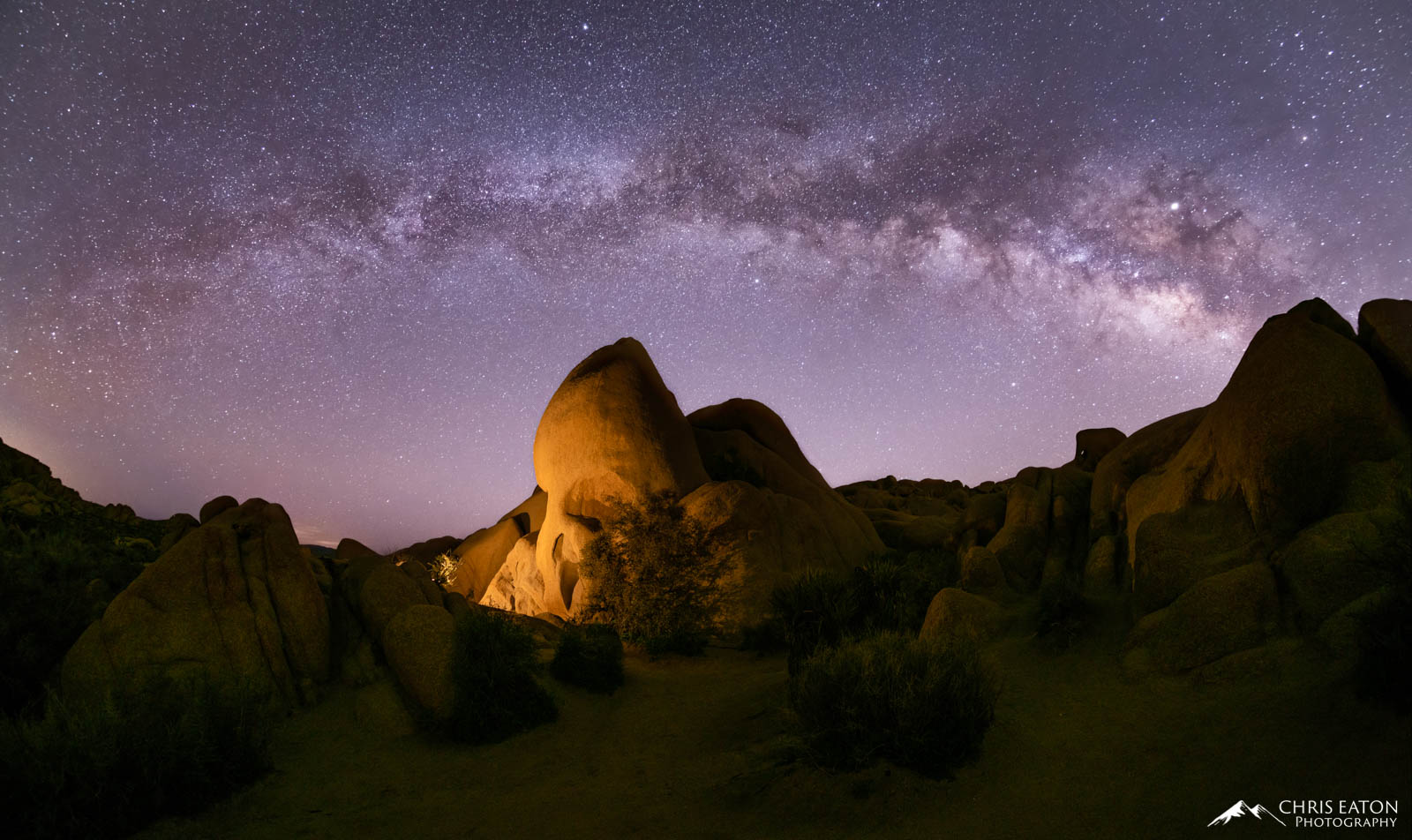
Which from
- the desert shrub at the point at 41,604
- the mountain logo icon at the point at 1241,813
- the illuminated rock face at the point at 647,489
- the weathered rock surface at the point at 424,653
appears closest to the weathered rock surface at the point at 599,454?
the illuminated rock face at the point at 647,489

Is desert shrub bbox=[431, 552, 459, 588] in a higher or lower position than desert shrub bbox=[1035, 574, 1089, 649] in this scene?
higher

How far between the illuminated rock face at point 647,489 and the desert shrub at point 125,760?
40.9ft

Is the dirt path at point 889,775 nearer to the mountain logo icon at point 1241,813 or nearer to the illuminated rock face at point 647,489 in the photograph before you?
the mountain logo icon at point 1241,813

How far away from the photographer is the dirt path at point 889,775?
5.90m

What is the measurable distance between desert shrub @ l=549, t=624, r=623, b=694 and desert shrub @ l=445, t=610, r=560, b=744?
1.46 metres

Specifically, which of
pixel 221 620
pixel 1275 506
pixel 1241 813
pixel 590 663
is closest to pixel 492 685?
pixel 590 663

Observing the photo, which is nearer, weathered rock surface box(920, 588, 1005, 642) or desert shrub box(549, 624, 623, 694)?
weathered rock surface box(920, 588, 1005, 642)

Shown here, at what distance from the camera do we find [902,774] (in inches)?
281

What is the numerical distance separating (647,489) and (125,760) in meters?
15.7

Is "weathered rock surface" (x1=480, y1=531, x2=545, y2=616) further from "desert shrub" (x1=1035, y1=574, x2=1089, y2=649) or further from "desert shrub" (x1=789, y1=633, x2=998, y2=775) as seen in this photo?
"desert shrub" (x1=789, y1=633, x2=998, y2=775)

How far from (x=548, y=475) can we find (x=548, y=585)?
4181 millimetres

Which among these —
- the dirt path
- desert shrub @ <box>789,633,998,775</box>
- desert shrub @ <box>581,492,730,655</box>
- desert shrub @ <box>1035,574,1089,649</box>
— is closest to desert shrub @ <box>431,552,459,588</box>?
desert shrub @ <box>581,492,730,655</box>

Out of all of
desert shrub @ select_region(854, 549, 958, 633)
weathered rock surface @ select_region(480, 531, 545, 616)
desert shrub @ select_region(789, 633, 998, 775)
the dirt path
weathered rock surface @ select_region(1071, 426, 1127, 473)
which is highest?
weathered rock surface @ select_region(1071, 426, 1127, 473)

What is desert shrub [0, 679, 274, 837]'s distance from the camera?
644 centimetres
